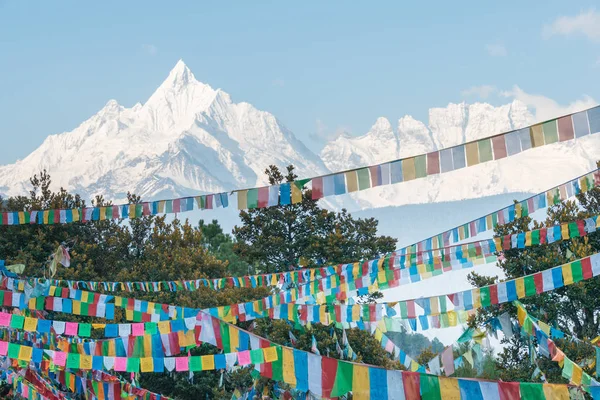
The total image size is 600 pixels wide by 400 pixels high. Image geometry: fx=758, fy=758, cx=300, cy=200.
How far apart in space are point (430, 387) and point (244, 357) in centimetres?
287

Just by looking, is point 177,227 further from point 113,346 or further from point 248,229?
point 113,346

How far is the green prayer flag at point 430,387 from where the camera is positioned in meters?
7.86

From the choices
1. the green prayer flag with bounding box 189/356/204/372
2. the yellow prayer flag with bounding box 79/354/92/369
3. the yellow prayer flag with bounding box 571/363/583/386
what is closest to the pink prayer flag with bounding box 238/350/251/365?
the green prayer flag with bounding box 189/356/204/372

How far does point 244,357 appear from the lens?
32.4 feet

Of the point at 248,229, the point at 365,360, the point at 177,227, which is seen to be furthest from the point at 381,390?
the point at 177,227

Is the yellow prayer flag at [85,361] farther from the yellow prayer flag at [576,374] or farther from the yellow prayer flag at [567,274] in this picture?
the yellow prayer flag at [576,374]

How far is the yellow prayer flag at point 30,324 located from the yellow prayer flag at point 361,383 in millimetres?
6390

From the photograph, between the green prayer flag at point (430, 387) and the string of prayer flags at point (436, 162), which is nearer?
the green prayer flag at point (430, 387)

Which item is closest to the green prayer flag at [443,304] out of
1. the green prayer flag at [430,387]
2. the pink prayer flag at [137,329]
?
the pink prayer flag at [137,329]

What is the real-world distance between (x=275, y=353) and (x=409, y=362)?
8.20 m

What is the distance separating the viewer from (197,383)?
81.5 ft

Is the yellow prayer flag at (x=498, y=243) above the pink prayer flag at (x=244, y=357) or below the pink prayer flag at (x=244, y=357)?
above

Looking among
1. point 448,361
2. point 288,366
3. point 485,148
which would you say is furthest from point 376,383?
point 448,361

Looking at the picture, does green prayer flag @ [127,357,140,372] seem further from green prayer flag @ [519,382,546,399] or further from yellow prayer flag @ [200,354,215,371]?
green prayer flag @ [519,382,546,399]
